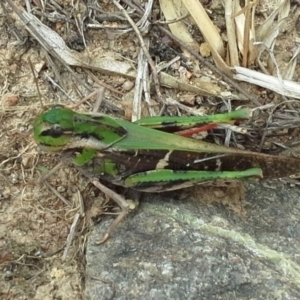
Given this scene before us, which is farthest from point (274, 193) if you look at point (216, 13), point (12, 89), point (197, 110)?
point (12, 89)

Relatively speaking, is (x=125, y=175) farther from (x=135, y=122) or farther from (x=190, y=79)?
(x=190, y=79)

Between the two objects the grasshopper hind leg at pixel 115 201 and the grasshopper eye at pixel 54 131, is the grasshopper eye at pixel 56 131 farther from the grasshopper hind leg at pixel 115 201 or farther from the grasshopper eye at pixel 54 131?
the grasshopper hind leg at pixel 115 201

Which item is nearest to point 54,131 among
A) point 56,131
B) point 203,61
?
point 56,131

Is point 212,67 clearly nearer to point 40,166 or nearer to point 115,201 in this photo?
point 115,201

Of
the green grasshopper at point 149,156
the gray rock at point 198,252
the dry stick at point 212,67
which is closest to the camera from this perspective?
the gray rock at point 198,252

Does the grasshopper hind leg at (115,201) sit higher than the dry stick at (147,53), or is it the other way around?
the dry stick at (147,53)

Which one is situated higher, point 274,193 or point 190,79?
point 190,79

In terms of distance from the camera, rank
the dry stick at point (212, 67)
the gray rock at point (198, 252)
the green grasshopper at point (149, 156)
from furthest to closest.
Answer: the dry stick at point (212, 67)
the green grasshopper at point (149, 156)
the gray rock at point (198, 252)

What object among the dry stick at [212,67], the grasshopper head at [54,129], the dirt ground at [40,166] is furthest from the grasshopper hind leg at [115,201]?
the dry stick at [212,67]
